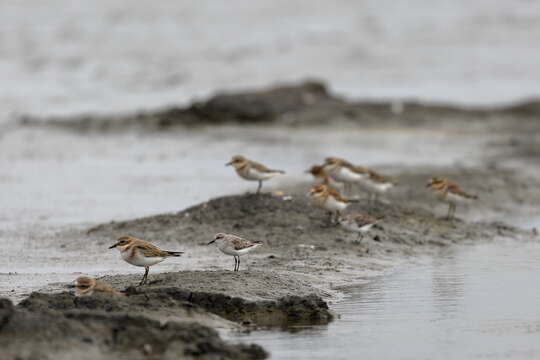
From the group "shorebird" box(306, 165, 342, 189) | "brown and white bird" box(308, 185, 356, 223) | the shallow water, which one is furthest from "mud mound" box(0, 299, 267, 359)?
"shorebird" box(306, 165, 342, 189)

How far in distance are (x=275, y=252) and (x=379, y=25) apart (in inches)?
1217

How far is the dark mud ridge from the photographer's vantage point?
2692cm

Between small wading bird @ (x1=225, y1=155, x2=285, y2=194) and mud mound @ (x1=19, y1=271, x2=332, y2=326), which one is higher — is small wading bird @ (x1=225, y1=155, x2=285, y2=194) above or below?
above

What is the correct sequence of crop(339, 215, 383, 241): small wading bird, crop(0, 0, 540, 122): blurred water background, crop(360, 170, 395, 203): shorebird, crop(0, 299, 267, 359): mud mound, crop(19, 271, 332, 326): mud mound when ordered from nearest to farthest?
1. crop(0, 299, 267, 359): mud mound
2. crop(19, 271, 332, 326): mud mound
3. crop(339, 215, 383, 241): small wading bird
4. crop(360, 170, 395, 203): shorebird
5. crop(0, 0, 540, 122): blurred water background

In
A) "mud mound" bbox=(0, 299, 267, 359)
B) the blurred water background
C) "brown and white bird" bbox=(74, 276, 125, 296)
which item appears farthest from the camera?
the blurred water background

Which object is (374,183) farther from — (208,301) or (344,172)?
(208,301)

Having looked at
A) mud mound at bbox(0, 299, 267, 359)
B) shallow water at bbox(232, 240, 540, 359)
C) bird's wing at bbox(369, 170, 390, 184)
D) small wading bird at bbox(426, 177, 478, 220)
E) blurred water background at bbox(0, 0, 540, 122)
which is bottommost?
shallow water at bbox(232, 240, 540, 359)

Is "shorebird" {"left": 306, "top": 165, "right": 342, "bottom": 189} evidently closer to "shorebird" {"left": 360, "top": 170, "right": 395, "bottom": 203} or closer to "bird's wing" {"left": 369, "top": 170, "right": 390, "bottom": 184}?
"shorebird" {"left": 360, "top": 170, "right": 395, "bottom": 203}

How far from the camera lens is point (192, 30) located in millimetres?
41750

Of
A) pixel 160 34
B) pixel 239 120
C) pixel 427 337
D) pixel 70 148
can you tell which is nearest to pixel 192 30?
pixel 160 34

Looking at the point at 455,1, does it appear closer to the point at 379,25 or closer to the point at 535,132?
the point at 379,25

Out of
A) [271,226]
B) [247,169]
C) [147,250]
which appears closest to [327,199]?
[271,226]

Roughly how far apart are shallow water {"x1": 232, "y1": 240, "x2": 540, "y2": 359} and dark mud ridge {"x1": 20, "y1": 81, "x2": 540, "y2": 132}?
14364mm

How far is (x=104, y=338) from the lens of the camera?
27.0 feet
